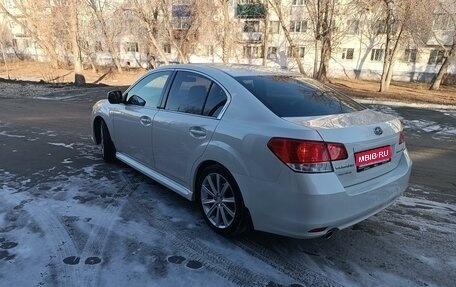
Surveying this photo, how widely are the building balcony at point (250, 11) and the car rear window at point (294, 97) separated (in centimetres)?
2728

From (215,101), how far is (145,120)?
1.15 metres

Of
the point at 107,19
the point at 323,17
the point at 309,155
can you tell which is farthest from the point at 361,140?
the point at 107,19

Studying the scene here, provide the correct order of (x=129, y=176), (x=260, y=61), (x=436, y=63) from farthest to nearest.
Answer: (x=260, y=61)
(x=436, y=63)
(x=129, y=176)

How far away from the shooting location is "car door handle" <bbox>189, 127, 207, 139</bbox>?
340 centimetres

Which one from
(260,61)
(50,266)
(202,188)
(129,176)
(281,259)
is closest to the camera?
(50,266)

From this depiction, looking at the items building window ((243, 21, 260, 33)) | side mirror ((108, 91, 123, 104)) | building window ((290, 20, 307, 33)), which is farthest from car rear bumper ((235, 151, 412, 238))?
building window ((290, 20, 307, 33))

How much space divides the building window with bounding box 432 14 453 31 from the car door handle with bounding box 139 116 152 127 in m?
28.3

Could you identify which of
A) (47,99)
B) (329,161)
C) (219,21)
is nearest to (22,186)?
(329,161)

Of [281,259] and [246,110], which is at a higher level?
[246,110]

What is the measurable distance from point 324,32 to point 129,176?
20.2 meters

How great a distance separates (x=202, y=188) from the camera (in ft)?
11.7

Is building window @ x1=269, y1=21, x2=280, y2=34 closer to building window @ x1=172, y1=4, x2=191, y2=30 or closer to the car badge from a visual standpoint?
building window @ x1=172, y1=4, x2=191, y2=30

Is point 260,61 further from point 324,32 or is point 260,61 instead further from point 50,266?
point 50,266

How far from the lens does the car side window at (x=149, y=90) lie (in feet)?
13.9
